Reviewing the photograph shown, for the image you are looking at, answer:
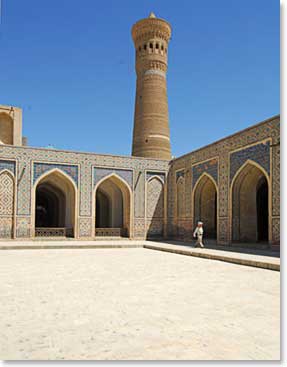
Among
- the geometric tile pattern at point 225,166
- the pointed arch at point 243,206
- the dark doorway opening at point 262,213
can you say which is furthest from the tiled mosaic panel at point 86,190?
the dark doorway opening at point 262,213

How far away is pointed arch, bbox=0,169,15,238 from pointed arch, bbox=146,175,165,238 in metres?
5.63

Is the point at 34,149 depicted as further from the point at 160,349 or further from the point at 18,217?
the point at 160,349

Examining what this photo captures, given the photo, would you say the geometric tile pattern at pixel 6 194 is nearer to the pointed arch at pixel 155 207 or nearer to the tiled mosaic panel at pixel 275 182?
the pointed arch at pixel 155 207

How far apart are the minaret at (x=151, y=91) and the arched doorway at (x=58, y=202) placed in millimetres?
5015

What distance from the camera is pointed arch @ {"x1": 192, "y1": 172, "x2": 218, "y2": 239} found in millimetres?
14734

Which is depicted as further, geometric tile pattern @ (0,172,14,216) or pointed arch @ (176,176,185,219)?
pointed arch @ (176,176,185,219)

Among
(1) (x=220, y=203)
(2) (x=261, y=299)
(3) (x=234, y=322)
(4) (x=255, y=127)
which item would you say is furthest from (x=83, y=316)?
(1) (x=220, y=203)

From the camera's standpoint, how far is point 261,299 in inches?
163

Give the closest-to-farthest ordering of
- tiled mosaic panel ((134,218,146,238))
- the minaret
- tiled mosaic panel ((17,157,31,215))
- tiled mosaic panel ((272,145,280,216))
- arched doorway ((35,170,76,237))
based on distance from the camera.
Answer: tiled mosaic panel ((272,145,280,216))
tiled mosaic panel ((17,157,31,215))
arched doorway ((35,170,76,237))
tiled mosaic panel ((134,218,146,238))
the minaret

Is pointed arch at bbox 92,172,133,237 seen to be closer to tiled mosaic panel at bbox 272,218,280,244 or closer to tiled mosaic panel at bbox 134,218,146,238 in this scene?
tiled mosaic panel at bbox 134,218,146,238

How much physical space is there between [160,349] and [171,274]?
3.58 meters

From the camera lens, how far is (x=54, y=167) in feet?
49.0

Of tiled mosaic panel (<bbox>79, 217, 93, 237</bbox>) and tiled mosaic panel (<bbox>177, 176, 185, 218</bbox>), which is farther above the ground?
tiled mosaic panel (<bbox>177, 176, 185, 218</bbox>)

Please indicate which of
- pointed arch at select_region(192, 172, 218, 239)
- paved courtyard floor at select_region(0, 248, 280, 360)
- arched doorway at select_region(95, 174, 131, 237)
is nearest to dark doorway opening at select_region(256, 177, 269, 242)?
pointed arch at select_region(192, 172, 218, 239)
